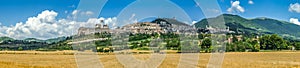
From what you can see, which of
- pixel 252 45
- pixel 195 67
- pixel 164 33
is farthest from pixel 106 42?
pixel 252 45

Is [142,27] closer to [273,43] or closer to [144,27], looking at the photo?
[144,27]

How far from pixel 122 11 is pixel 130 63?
4281 millimetres

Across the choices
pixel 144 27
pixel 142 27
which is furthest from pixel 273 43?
pixel 144 27

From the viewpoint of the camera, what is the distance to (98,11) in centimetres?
1667

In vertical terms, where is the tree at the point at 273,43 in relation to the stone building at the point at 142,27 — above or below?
below

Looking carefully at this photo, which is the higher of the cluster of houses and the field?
the cluster of houses

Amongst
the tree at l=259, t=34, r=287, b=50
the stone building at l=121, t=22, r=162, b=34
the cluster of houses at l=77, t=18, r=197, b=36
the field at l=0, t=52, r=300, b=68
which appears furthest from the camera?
the tree at l=259, t=34, r=287, b=50

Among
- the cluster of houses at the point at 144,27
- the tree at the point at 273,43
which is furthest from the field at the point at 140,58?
the tree at the point at 273,43

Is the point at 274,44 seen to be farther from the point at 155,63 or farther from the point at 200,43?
the point at 155,63

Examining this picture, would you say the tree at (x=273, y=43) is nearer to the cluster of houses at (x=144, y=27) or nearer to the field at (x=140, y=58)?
the cluster of houses at (x=144, y=27)

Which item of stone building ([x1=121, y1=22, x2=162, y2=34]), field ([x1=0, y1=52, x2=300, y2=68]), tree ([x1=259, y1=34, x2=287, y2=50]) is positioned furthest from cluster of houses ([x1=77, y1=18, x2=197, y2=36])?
tree ([x1=259, y1=34, x2=287, y2=50])

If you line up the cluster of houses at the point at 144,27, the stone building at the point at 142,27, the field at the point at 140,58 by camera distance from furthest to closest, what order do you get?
the stone building at the point at 142,27, the cluster of houses at the point at 144,27, the field at the point at 140,58

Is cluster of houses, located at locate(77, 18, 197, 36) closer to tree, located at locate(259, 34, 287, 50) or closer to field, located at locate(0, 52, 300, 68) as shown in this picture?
field, located at locate(0, 52, 300, 68)

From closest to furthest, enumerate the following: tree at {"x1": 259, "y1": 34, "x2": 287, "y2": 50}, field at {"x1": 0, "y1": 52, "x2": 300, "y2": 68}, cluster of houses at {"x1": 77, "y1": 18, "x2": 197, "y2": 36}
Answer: field at {"x1": 0, "y1": 52, "x2": 300, "y2": 68} < cluster of houses at {"x1": 77, "y1": 18, "x2": 197, "y2": 36} < tree at {"x1": 259, "y1": 34, "x2": 287, "y2": 50}
